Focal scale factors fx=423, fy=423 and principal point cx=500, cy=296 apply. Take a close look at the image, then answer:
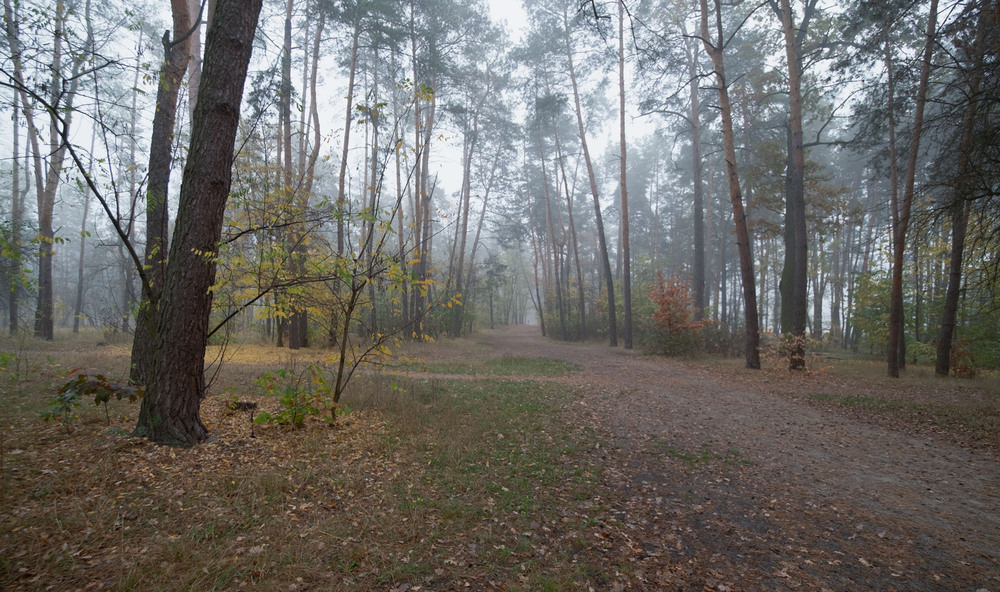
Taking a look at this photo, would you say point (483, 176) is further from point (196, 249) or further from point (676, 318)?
point (196, 249)

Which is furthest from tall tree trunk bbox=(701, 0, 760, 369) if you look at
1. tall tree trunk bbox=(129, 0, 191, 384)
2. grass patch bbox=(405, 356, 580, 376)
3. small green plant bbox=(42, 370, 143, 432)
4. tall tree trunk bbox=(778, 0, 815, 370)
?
small green plant bbox=(42, 370, 143, 432)

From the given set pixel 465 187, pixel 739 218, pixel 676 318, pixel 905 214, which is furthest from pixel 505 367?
pixel 465 187

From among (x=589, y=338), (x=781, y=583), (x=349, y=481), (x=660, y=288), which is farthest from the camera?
(x=589, y=338)

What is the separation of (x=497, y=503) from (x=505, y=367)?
8.60 meters

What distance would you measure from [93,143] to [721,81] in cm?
3271

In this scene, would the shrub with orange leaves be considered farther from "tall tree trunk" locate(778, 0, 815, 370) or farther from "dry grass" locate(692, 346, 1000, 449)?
"tall tree trunk" locate(778, 0, 815, 370)

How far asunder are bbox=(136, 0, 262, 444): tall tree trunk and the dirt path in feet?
13.1

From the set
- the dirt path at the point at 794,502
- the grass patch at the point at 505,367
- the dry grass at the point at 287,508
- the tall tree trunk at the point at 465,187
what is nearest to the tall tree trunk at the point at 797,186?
the dirt path at the point at 794,502

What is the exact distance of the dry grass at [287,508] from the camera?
95.3 inches

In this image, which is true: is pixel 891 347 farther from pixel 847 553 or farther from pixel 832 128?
pixel 832 128

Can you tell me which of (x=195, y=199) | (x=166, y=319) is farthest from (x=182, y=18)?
(x=166, y=319)

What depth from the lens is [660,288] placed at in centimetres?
1486

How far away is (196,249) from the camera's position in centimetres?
376

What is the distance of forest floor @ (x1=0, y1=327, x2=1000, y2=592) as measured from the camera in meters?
2.57
